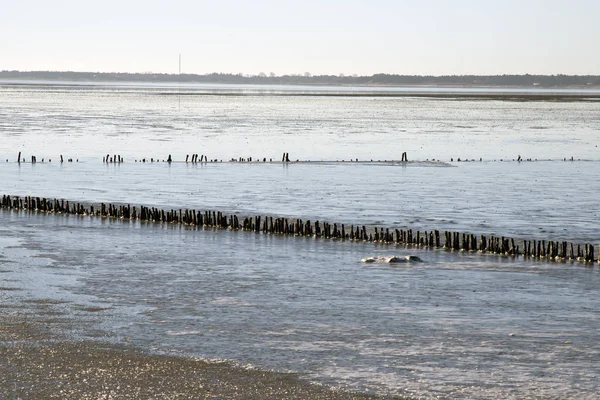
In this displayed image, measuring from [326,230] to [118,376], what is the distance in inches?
592

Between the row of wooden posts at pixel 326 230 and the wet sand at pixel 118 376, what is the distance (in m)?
13.2

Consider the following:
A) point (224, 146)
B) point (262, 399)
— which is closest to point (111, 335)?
point (262, 399)

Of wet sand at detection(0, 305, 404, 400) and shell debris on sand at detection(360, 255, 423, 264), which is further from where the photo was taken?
shell debris on sand at detection(360, 255, 423, 264)

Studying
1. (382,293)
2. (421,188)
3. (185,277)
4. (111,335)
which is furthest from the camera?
(421,188)

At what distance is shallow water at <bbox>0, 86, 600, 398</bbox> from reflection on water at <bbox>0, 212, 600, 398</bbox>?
5 centimetres

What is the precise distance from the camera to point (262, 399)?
45.4 feet

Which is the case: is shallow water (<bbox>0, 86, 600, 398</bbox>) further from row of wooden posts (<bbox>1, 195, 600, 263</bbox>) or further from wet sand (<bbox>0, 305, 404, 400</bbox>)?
row of wooden posts (<bbox>1, 195, 600, 263</bbox>)

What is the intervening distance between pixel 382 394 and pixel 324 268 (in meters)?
10.1

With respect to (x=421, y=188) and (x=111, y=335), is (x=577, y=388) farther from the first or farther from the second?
(x=421, y=188)

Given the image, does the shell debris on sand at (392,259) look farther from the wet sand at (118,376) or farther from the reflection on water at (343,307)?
the wet sand at (118,376)

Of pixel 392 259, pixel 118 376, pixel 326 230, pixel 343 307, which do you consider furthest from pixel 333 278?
pixel 118 376

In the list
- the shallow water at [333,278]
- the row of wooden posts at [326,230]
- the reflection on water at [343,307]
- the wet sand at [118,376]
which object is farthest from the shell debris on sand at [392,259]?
the wet sand at [118,376]

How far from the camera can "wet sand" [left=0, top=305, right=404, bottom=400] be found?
46.0ft

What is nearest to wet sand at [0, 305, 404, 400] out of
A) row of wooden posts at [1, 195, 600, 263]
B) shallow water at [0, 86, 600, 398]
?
shallow water at [0, 86, 600, 398]
